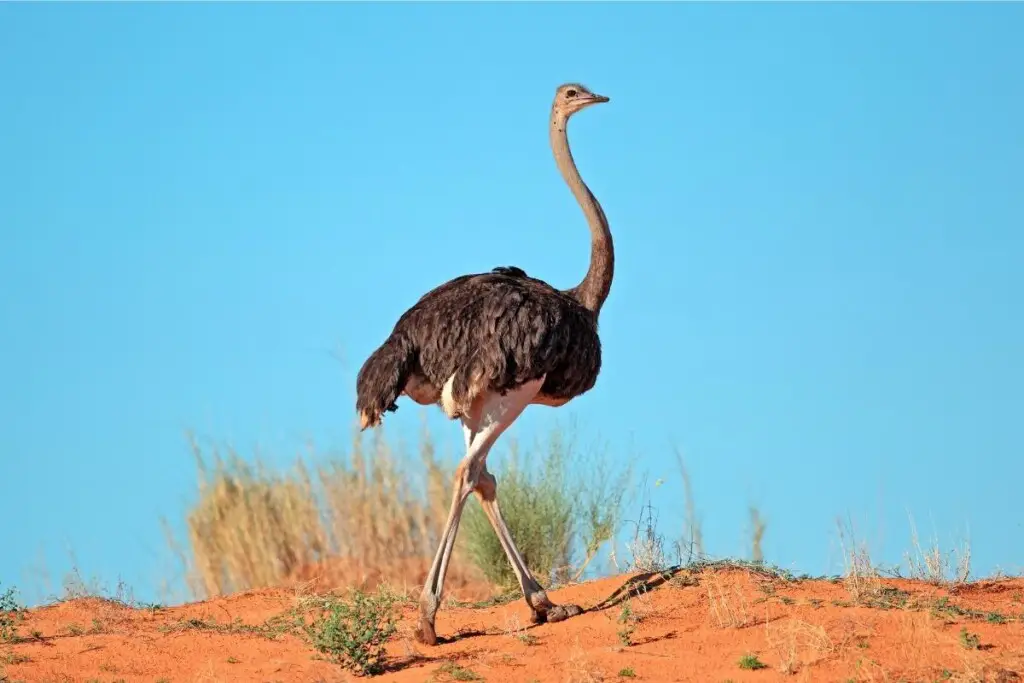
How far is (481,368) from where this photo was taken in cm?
826

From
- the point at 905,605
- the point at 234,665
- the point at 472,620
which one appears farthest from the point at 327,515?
the point at 905,605

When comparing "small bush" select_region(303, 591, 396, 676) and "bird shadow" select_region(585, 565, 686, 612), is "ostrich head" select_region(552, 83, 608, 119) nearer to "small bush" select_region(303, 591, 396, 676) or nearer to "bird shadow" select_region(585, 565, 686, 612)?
"bird shadow" select_region(585, 565, 686, 612)

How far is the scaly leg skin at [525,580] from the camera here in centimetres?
859

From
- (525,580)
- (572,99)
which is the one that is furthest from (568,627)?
(572,99)

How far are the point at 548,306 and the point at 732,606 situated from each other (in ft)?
6.58

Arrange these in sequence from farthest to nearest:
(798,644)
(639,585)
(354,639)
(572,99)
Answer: (572,99)
(639,585)
(354,639)
(798,644)

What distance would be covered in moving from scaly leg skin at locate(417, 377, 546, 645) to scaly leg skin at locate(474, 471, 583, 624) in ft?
0.64

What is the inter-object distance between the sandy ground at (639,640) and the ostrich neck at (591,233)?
A: 185 cm

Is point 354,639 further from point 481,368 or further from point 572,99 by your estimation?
point 572,99

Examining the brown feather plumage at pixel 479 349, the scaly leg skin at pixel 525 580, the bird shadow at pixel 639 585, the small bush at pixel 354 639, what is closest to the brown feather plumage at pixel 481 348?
the brown feather plumage at pixel 479 349

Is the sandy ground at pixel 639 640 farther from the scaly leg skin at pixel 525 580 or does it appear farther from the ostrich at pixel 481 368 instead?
the ostrich at pixel 481 368

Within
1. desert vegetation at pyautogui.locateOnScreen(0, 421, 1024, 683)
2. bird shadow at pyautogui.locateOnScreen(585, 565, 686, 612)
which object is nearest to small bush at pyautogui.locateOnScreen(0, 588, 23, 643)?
desert vegetation at pyautogui.locateOnScreen(0, 421, 1024, 683)

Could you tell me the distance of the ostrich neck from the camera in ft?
31.1

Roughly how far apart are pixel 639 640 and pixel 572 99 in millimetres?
4053
